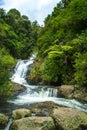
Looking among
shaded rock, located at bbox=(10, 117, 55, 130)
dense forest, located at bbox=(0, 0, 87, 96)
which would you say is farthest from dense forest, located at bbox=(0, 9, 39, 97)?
shaded rock, located at bbox=(10, 117, 55, 130)

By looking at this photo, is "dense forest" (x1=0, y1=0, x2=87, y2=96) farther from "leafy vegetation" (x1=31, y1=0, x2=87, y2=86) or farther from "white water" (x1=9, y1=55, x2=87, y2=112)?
"white water" (x1=9, y1=55, x2=87, y2=112)

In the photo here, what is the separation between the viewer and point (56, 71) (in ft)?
94.7

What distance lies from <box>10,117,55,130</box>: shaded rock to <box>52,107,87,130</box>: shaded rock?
1.31 ft

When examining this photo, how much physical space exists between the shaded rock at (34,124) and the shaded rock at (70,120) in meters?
0.40

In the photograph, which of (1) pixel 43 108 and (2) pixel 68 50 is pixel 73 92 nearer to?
(1) pixel 43 108

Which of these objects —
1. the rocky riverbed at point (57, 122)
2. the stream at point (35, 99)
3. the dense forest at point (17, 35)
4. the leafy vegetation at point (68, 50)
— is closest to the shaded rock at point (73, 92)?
the stream at point (35, 99)

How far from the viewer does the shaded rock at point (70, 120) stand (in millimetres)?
15387

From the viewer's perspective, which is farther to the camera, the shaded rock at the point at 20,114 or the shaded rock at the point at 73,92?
the shaded rock at the point at 73,92

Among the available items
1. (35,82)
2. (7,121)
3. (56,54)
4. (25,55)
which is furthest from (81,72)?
(25,55)

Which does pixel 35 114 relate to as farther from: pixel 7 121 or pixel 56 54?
pixel 56 54

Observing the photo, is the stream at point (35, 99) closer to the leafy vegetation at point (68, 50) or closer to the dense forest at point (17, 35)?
the leafy vegetation at point (68, 50)

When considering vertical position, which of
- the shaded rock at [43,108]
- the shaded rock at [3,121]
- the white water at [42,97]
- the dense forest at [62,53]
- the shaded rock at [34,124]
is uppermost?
the dense forest at [62,53]

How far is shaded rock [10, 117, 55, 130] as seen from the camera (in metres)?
15.0

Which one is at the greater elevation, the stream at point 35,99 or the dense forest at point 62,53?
the dense forest at point 62,53
